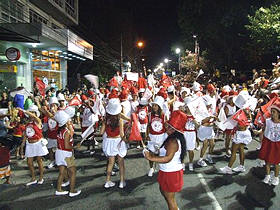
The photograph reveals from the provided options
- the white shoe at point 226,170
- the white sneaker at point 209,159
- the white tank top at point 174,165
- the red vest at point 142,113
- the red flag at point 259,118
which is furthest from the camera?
the red vest at point 142,113

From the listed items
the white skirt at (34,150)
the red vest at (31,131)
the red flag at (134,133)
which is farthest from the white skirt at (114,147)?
the red vest at (31,131)

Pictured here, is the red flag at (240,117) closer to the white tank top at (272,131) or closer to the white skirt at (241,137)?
the white skirt at (241,137)

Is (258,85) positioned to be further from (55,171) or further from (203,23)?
(203,23)

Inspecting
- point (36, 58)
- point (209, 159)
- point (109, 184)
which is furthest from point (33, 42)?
point (209, 159)

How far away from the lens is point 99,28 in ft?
109

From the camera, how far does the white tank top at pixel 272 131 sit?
16.4 feet

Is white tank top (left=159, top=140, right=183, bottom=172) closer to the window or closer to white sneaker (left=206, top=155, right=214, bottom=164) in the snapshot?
white sneaker (left=206, top=155, right=214, bottom=164)

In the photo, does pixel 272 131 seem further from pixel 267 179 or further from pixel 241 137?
pixel 267 179

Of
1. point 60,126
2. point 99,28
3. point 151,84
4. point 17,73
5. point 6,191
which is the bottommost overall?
point 6,191

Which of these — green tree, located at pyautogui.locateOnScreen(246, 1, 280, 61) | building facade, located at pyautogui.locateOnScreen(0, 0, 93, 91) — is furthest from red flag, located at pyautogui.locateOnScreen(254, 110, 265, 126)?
building facade, located at pyautogui.locateOnScreen(0, 0, 93, 91)

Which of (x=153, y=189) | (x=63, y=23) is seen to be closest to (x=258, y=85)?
(x=153, y=189)

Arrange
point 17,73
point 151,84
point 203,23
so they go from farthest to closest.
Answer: point 203,23
point 17,73
point 151,84

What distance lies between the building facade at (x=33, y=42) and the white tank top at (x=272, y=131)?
966cm

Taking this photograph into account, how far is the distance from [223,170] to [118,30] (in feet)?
107
